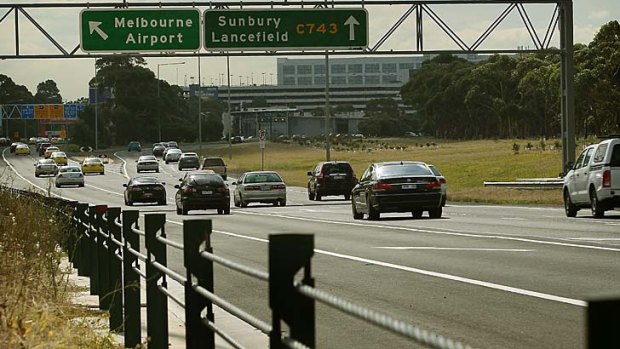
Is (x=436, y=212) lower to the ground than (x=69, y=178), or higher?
higher

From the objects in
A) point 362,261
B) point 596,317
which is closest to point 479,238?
point 362,261

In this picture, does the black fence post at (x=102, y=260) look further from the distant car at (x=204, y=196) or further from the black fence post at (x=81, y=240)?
the distant car at (x=204, y=196)

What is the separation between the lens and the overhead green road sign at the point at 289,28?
4556 centimetres

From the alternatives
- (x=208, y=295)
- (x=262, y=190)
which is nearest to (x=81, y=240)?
(x=208, y=295)

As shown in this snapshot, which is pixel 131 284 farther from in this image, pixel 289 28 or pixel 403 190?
pixel 289 28

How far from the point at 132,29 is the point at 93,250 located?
29763mm

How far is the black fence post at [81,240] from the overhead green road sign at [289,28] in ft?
87.5

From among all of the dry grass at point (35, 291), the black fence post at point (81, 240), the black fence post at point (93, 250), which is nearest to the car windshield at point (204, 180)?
the dry grass at point (35, 291)

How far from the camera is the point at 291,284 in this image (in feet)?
15.6

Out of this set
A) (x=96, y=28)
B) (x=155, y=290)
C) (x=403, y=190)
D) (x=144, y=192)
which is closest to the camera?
(x=155, y=290)

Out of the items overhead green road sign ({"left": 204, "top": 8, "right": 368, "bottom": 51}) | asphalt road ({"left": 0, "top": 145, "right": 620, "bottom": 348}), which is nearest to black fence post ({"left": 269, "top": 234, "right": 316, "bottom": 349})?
asphalt road ({"left": 0, "top": 145, "right": 620, "bottom": 348})

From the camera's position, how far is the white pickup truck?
31.1m

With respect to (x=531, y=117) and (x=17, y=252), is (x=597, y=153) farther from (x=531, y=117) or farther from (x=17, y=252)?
(x=531, y=117)

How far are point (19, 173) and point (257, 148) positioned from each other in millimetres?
56098
